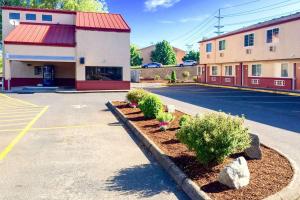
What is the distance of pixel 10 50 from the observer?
28281mm

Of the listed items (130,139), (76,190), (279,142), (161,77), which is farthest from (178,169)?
(161,77)

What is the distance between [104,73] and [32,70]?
9349 mm

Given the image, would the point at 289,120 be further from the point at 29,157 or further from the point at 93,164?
the point at 29,157

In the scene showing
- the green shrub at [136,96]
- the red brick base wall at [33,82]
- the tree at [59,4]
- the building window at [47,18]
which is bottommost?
the green shrub at [136,96]

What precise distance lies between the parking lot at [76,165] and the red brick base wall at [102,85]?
17.4 meters

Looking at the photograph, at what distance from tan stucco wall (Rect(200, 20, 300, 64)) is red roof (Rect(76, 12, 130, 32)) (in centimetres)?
1282

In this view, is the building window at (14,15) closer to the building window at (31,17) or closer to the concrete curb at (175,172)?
the building window at (31,17)

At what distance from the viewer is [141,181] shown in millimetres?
5883

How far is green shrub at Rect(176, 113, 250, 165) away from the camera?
5.71 metres

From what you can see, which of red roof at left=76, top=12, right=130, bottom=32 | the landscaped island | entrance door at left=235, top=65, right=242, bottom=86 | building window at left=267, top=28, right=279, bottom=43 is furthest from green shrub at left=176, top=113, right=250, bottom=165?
entrance door at left=235, top=65, right=242, bottom=86

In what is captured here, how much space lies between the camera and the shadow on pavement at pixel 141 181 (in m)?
5.42

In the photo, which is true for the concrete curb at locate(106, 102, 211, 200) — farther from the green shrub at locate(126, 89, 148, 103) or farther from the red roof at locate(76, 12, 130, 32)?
the red roof at locate(76, 12, 130, 32)

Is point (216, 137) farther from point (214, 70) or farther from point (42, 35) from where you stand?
point (214, 70)

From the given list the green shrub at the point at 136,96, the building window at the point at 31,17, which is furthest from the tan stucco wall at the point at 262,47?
the building window at the point at 31,17
